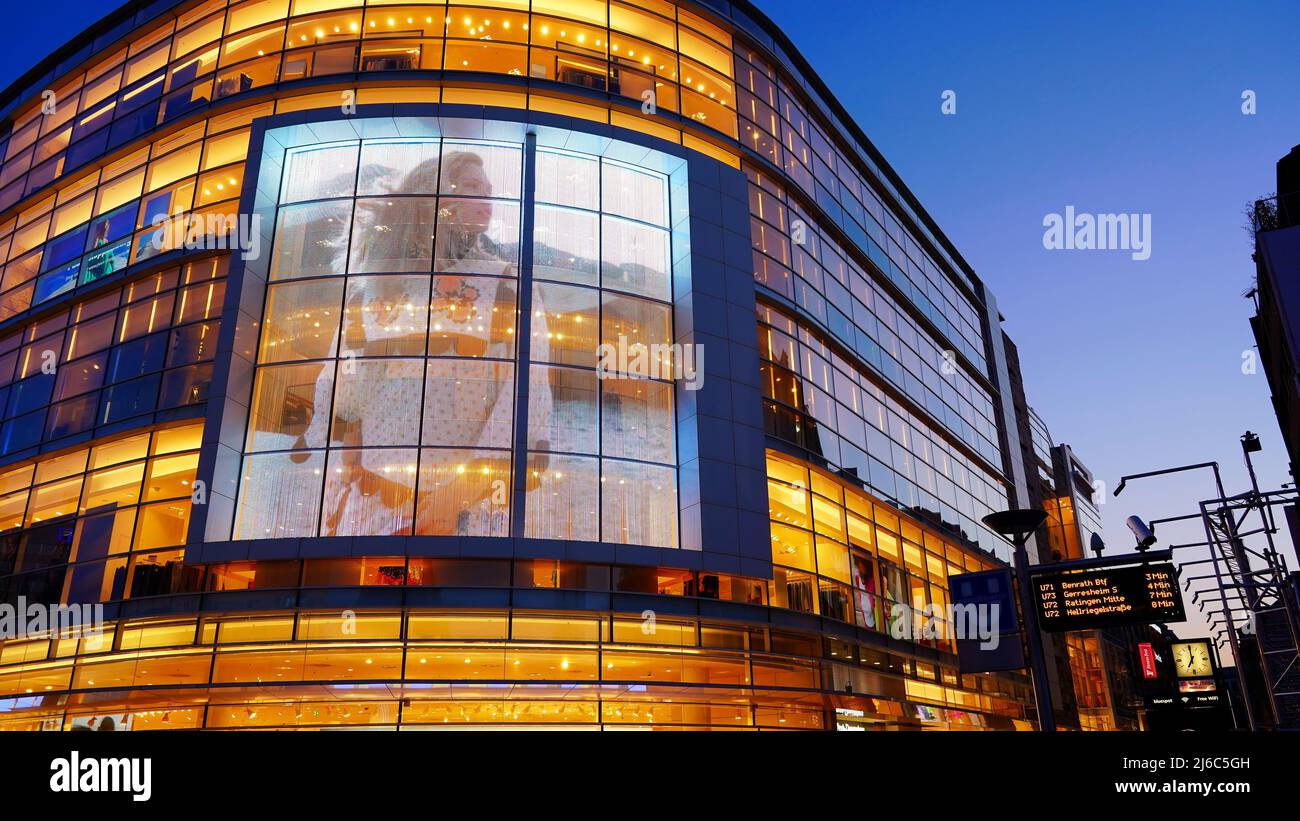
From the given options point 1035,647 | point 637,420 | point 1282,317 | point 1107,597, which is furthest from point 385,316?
point 1282,317

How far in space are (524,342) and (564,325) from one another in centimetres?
147

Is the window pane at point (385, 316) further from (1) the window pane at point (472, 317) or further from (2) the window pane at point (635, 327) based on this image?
(2) the window pane at point (635, 327)

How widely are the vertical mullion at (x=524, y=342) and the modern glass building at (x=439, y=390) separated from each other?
124mm

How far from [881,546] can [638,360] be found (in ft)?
41.8

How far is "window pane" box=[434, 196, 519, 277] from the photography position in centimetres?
2419

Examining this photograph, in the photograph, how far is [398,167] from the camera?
2553 cm

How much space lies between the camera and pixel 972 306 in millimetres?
52406

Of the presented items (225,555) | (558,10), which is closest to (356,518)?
(225,555)

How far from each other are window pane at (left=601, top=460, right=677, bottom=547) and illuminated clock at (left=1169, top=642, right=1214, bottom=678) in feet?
93.3

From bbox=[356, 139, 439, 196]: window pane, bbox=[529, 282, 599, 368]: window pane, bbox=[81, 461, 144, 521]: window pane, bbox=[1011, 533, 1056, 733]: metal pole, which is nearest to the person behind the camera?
bbox=[1011, 533, 1056, 733]: metal pole

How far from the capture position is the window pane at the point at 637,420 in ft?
77.5

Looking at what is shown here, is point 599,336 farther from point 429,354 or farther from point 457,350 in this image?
point 429,354

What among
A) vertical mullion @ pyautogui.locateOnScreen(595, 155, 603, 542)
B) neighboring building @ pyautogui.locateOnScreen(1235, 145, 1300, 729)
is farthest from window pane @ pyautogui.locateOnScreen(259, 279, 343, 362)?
neighboring building @ pyautogui.locateOnScreen(1235, 145, 1300, 729)

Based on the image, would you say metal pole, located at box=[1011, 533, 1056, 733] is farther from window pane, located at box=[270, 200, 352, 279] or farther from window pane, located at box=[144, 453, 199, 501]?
window pane, located at box=[144, 453, 199, 501]
